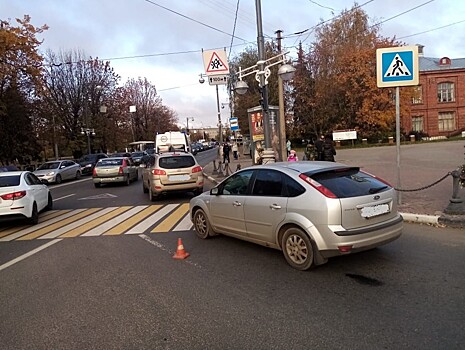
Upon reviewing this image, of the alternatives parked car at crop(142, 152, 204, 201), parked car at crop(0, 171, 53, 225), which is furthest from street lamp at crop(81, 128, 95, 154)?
parked car at crop(0, 171, 53, 225)

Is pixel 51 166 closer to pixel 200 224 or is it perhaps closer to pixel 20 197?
pixel 20 197

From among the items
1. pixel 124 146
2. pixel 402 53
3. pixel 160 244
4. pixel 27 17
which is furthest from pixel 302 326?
pixel 124 146

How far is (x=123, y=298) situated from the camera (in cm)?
480

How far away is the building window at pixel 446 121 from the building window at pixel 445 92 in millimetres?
1920

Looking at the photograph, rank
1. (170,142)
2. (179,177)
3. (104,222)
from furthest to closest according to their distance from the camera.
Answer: (170,142) < (179,177) < (104,222)

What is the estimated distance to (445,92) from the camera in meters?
54.3

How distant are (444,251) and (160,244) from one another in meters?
4.83

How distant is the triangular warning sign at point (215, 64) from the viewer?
14.2 meters

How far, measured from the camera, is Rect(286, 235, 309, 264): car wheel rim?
216 inches

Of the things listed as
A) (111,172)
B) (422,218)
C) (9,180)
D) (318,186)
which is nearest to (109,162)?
(111,172)

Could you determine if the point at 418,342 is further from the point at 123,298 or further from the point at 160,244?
the point at 160,244

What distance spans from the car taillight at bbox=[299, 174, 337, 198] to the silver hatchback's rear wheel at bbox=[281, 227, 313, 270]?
629mm

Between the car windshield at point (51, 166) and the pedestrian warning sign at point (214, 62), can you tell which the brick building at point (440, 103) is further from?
the pedestrian warning sign at point (214, 62)

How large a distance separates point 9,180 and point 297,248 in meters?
8.42
